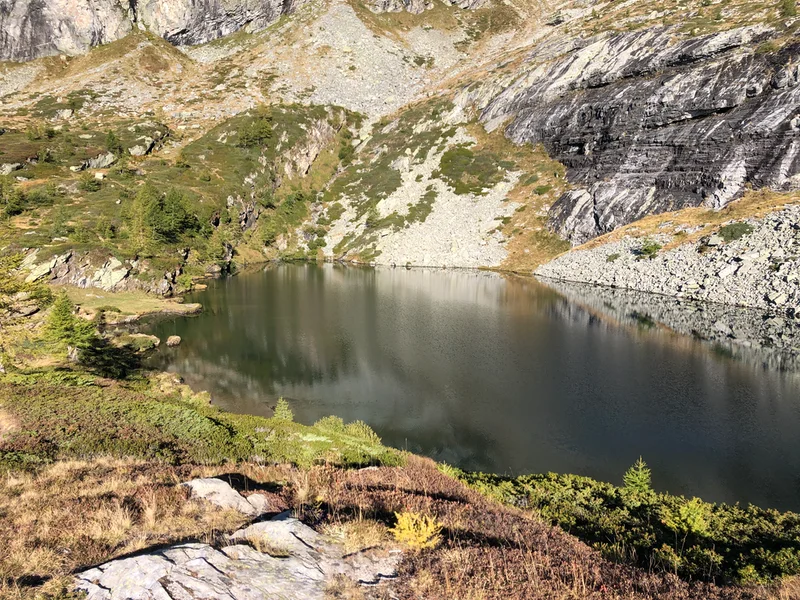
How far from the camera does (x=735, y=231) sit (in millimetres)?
58375

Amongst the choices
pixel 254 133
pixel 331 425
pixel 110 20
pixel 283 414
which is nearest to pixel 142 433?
pixel 283 414

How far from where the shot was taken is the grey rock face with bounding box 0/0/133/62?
Result: 5974 inches

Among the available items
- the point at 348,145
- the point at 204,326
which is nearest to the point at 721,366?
the point at 204,326

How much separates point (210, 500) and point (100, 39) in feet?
715

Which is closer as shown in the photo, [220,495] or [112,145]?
[220,495]

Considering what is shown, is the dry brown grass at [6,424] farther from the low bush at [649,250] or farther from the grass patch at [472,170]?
the grass patch at [472,170]

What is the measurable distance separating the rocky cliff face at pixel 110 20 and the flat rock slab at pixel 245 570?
8511 inches

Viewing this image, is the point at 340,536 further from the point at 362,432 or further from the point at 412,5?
the point at 412,5

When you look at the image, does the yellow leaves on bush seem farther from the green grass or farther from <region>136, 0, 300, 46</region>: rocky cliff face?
<region>136, 0, 300, 46</region>: rocky cliff face

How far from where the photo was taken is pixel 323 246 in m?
105

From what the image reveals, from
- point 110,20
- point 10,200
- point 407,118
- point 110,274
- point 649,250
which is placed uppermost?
point 110,20

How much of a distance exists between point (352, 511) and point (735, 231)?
70705 millimetres

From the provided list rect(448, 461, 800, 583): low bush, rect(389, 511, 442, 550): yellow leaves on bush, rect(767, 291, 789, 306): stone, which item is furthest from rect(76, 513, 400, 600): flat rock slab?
rect(767, 291, 789, 306): stone

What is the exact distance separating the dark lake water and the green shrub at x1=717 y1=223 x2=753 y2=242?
14.1 metres
